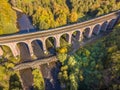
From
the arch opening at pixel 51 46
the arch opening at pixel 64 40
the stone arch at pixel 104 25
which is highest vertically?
the stone arch at pixel 104 25

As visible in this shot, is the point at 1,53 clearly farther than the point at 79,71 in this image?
Yes

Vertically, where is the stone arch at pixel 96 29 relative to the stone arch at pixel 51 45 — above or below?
above

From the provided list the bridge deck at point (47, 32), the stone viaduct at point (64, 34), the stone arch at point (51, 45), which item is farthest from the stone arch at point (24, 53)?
the bridge deck at point (47, 32)

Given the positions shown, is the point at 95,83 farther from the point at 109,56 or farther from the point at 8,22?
the point at 8,22

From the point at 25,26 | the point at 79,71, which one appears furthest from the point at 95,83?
the point at 25,26

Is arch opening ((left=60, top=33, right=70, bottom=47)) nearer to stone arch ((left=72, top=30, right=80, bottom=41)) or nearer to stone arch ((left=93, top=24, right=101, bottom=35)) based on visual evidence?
stone arch ((left=72, top=30, right=80, bottom=41))

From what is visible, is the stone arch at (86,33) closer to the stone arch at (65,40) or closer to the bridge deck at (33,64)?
the stone arch at (65,40)

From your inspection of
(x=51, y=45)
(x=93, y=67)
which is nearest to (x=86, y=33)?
(x=51, y=45)

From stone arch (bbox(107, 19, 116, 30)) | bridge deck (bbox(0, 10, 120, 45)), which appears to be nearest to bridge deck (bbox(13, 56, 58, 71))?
bridge deck (bbox(0, 10, 120, 45))
